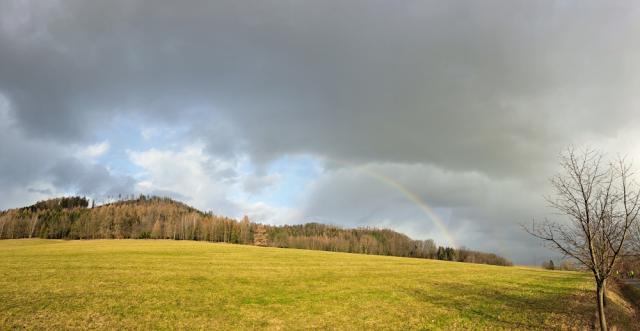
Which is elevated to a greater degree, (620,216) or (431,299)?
(620,216)

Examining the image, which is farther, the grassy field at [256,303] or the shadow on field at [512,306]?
the shadow on field at [512,306]

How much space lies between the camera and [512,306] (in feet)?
94.2

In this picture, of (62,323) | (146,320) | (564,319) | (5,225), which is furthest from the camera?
(5,225)

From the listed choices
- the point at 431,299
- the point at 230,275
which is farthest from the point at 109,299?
the point at 431,299

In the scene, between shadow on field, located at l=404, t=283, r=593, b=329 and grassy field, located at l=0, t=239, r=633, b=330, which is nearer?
grassy field, located at l=0, t=239, r=633, b=330

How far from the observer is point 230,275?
40000mm

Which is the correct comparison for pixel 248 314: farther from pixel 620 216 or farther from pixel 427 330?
pixel 620 216

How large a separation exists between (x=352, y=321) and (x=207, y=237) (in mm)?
173141

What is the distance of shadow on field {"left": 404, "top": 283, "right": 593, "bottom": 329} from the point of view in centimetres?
2381

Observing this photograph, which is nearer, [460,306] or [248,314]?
[248,314]

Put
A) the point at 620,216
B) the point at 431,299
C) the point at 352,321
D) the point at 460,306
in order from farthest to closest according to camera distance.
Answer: the point at 431,299, the point at 460,306, the point at 352,321, the point at 620,216

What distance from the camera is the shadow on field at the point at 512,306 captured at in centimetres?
2381

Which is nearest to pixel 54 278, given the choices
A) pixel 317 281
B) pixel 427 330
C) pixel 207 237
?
pixel 317 281

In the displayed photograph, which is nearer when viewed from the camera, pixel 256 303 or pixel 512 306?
pixel 256 303
